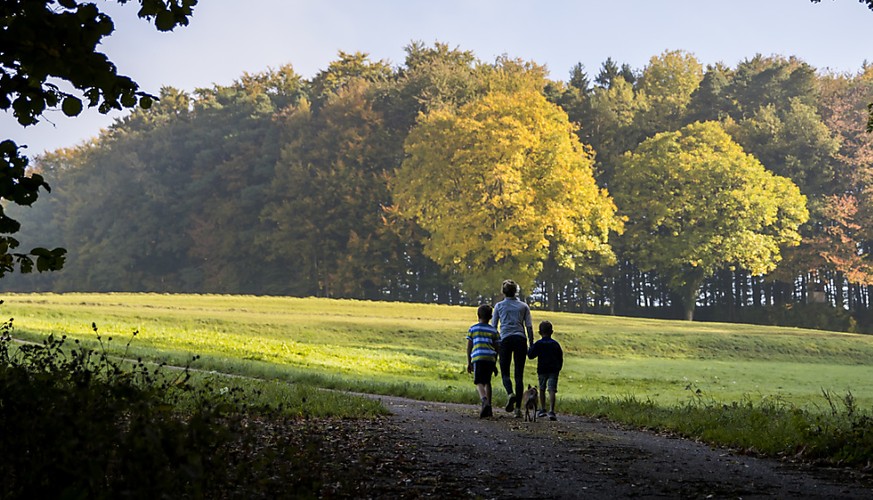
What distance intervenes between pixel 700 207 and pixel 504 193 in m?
14.3

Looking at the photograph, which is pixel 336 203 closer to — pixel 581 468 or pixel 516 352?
pixel 516 352

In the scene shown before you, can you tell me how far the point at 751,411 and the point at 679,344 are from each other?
26667 millimetres

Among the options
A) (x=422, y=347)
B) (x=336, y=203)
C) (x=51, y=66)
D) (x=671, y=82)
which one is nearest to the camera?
(x=51, y=66)

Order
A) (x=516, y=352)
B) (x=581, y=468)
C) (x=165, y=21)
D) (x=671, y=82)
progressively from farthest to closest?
(x=671, y=82)
(x=516, y=352)
(x=581, y=468)
(x=165, y=21)

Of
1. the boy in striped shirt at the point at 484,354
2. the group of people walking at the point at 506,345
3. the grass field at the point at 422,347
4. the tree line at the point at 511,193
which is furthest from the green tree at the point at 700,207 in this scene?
the boy in striped shirt at the point at 484,354

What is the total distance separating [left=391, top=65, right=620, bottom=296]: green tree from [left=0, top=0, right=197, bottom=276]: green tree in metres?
42.0

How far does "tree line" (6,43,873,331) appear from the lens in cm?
5103

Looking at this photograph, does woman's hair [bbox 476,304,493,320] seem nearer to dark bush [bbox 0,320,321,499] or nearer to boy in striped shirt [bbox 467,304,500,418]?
boy in striped shirt [bbox 467,304,500,418]

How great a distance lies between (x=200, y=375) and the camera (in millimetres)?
18281

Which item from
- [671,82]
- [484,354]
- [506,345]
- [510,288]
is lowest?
[484,354]

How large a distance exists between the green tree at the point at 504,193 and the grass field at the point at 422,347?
11.9ft

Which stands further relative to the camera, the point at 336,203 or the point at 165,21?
the point at 336,203

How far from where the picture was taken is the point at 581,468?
344 inches

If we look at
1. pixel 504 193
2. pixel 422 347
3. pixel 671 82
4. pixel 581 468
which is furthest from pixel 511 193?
pixel 581 468
